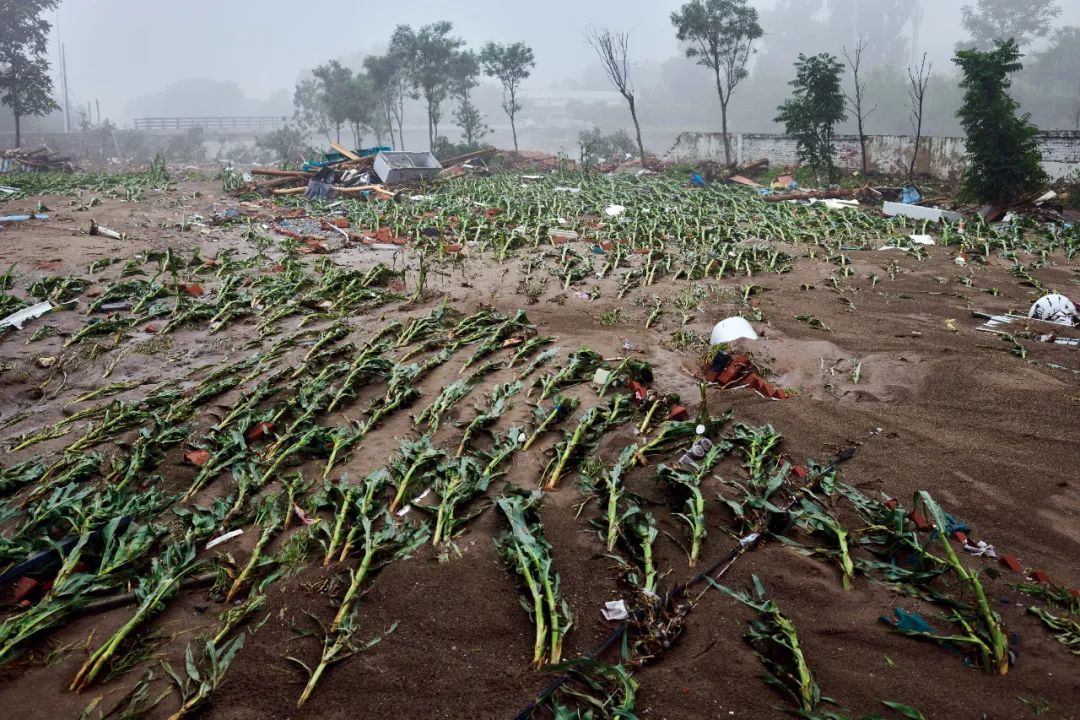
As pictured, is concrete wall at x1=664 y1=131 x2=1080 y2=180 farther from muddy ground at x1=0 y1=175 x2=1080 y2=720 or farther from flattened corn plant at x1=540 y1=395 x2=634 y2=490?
flattened corn plant at x1=540 y1=395 x2=634 y2=490

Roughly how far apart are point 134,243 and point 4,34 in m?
29.9

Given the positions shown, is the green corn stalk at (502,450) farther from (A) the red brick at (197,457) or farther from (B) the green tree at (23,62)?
(B) the green tree at (23,62)

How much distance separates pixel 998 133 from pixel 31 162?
1304 inches

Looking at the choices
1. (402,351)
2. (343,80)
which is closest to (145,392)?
(402,351)

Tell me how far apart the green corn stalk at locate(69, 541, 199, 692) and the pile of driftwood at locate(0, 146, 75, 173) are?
2922 centimetres

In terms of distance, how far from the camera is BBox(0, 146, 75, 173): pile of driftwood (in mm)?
25859

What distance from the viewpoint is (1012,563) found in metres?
3.20

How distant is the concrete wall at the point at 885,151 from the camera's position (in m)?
16.9

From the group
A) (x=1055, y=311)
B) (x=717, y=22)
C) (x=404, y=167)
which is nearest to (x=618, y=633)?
(x=1055, y=311)

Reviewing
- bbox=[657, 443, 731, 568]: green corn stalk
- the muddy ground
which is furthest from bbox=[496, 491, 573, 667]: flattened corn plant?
bbox=[657, 443, 731, 568]: green corn stalk

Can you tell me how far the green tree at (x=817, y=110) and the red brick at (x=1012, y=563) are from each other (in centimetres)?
1961

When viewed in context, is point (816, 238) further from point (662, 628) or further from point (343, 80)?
point (343, 80)

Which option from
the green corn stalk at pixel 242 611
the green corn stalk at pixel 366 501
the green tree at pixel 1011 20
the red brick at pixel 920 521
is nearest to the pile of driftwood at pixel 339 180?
the green corn stalk at pixel 366 501

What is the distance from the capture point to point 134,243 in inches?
432
